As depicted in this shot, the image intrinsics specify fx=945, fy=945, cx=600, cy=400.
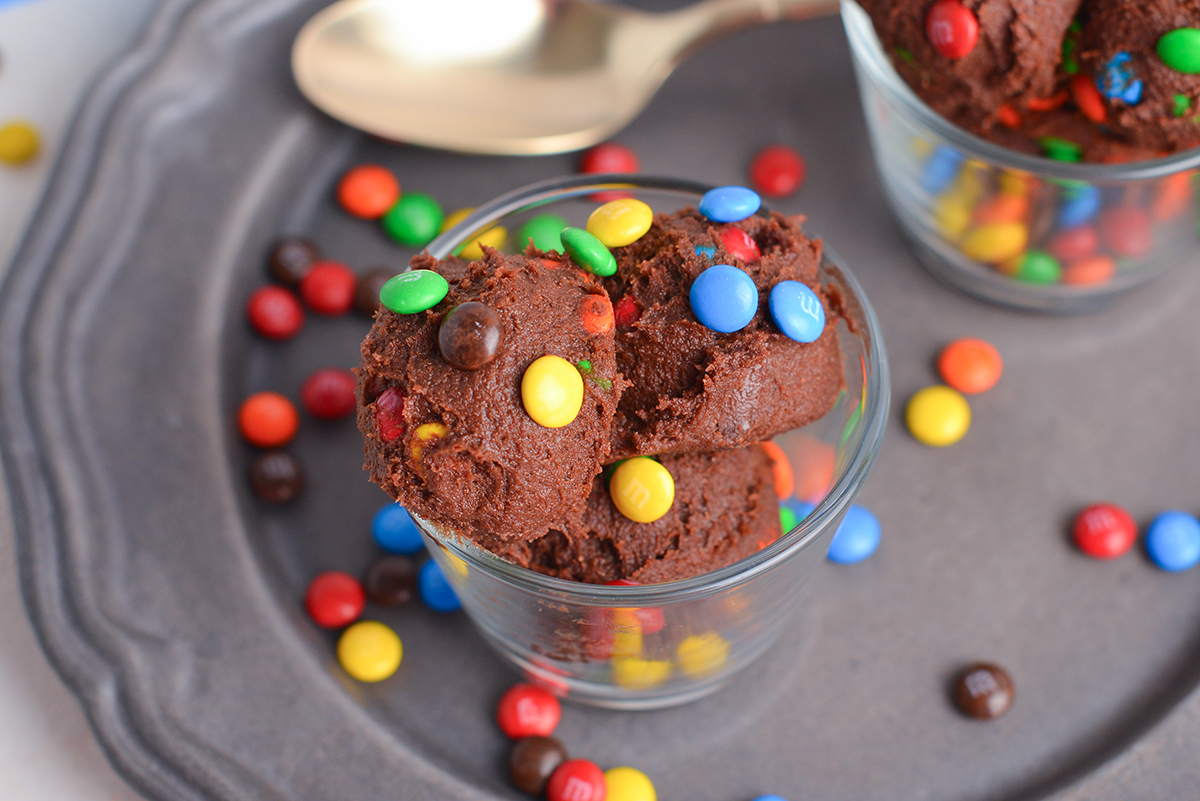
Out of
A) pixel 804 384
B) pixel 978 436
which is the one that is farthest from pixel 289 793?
pixel 978 436

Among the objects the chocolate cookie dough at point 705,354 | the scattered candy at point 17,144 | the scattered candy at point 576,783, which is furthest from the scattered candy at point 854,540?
the scattered candy at point 17,144

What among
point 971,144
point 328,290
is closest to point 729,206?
point 971,144

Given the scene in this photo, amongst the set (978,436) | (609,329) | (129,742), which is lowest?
(978,436)

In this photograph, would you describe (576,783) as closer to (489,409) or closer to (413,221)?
(489,409)

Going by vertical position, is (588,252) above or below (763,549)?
above

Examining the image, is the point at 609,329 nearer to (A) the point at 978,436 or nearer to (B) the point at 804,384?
(B) the point at 804,384

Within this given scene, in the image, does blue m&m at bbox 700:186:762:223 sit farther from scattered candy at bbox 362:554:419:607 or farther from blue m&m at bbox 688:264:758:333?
scattered candy at bbox 362:554:419:607
